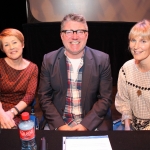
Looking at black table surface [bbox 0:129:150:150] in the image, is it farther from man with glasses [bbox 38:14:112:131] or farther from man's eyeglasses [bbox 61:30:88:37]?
man's eyeglasses [bbox 61:30:88:37]

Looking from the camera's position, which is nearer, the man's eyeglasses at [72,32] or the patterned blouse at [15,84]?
the man's eyeglasses at [72,32]

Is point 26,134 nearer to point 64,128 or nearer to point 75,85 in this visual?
point 64,128

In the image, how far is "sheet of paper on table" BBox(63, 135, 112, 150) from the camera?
1.20 meters

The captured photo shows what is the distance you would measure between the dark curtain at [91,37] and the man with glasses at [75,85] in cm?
172

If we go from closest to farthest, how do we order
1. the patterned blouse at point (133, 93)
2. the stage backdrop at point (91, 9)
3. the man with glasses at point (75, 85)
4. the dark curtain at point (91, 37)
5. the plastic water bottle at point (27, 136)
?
the plastic water bottle at point (27, 136) → the patterned blouse at point (133, 93) → the man with glasses at point (75, 85) → the dark curtain at point (91, 37) → the stage backdrop at point (91, 9)

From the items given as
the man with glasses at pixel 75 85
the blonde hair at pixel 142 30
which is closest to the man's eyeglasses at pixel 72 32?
the man with glasses at pixel 75 85

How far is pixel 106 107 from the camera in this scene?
1.95 m

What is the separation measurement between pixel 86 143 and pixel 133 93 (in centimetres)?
76

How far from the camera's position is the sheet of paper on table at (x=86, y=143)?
47.3 inches

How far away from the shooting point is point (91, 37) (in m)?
3.68

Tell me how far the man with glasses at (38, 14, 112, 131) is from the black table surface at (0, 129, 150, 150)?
55cm

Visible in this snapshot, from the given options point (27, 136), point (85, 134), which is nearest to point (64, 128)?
point (85, 134)

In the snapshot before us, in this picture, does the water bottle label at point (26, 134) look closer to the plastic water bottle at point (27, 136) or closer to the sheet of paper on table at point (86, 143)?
the plastic water bottle at point (27, 136)

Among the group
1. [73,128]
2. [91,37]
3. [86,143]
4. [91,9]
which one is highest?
[91,9]
